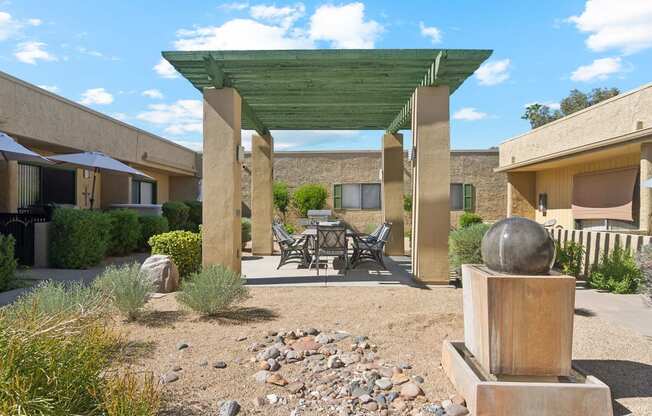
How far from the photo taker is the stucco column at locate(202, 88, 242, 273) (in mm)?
7402

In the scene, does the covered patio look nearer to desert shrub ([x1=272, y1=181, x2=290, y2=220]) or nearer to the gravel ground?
the gravel ground

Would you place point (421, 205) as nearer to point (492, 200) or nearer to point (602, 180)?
point (602, 180)

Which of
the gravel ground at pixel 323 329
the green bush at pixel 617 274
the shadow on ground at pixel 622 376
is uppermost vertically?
the green bush at pixel 617 274

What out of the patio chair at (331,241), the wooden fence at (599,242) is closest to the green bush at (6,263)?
the patio chair at (331,241)

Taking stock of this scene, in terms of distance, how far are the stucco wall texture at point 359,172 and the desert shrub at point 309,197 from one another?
0.33 meters

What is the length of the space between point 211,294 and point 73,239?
16.4 feet

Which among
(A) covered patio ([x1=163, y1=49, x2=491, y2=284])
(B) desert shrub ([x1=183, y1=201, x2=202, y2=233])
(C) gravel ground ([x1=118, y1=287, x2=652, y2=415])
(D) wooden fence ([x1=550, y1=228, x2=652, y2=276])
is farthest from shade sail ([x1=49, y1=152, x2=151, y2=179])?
(D) wooden fence ([x1=550, y1=228, x2=652, y2=276])

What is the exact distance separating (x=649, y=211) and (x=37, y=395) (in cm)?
1019

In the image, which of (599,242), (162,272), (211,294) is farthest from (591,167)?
(211,294)

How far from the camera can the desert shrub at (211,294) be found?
17.0ft

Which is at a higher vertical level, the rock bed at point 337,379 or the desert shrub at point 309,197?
the desert shrub at point 309,197

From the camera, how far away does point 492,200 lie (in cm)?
1966

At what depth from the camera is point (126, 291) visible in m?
4.97

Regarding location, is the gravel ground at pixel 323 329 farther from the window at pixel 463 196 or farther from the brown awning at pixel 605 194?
the window at pixel 463 196
